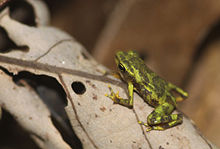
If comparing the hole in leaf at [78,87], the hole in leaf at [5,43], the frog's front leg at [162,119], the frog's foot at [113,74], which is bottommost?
the hole in leaf at [5,43]

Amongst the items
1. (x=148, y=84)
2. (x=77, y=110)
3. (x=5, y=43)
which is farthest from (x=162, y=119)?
(x=5, y=43)

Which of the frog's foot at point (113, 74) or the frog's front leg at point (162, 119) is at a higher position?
the frog's foot at point (113, 74)

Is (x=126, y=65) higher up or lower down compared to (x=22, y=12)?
higher up

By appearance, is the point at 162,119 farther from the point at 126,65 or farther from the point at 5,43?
the point at 5,43

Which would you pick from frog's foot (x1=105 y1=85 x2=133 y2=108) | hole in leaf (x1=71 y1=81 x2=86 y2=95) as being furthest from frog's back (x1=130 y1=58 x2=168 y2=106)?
hole in leaf (x1=71 y1=81 x2=86 y2=95)

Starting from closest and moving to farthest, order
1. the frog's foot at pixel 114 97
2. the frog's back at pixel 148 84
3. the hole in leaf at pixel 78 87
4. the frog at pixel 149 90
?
1. the hole in leaf at pixel 78 87
2. the frog's foot at pixel 114 97
3. the frog at pixel 149 90
4. the frog's back at pixel 148 84

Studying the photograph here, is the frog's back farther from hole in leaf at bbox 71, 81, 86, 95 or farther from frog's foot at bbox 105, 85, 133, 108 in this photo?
hole in leaf at bbox 71, 81, 86, 95

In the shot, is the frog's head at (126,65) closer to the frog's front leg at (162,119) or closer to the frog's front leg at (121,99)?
the frog's front leg at (121,99)

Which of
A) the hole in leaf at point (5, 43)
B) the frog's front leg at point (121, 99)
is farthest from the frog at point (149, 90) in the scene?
the hole in leaf at point (5, 43)
